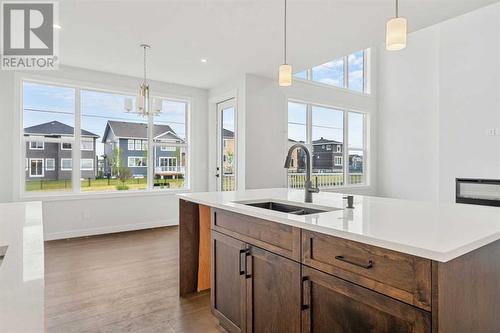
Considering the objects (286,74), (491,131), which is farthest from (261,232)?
(491,131)

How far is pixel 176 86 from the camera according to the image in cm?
552

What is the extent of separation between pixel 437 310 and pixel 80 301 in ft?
8.71

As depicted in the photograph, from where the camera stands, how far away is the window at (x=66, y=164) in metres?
4.63

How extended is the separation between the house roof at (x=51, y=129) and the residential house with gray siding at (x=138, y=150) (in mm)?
512

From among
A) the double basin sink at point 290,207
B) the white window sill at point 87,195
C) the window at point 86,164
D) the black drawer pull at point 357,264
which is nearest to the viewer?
the black drawer pull at point 357,264

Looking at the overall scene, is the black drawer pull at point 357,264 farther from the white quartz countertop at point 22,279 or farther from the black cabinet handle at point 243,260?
the white quartz countertop at point 22,279

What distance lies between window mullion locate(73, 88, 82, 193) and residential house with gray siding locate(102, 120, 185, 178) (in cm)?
39

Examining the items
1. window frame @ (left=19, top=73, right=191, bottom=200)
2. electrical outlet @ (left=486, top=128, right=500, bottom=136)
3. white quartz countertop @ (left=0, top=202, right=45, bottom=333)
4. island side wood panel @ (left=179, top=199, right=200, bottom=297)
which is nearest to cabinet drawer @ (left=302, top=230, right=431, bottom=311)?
white quartz countertop @ (left=0, top=202, right=45, bottom=333)

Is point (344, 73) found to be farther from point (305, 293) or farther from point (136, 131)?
point (305, 293)

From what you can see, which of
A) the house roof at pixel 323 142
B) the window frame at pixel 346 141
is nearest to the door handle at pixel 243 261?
the window frame at pixel 346 141

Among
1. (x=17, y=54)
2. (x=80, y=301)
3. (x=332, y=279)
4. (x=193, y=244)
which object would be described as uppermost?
(x=17, y=54)

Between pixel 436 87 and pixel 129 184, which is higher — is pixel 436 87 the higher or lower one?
the higher one

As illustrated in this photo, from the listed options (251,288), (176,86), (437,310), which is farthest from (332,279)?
(176,86)

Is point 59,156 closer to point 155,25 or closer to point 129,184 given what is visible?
point 129,184
